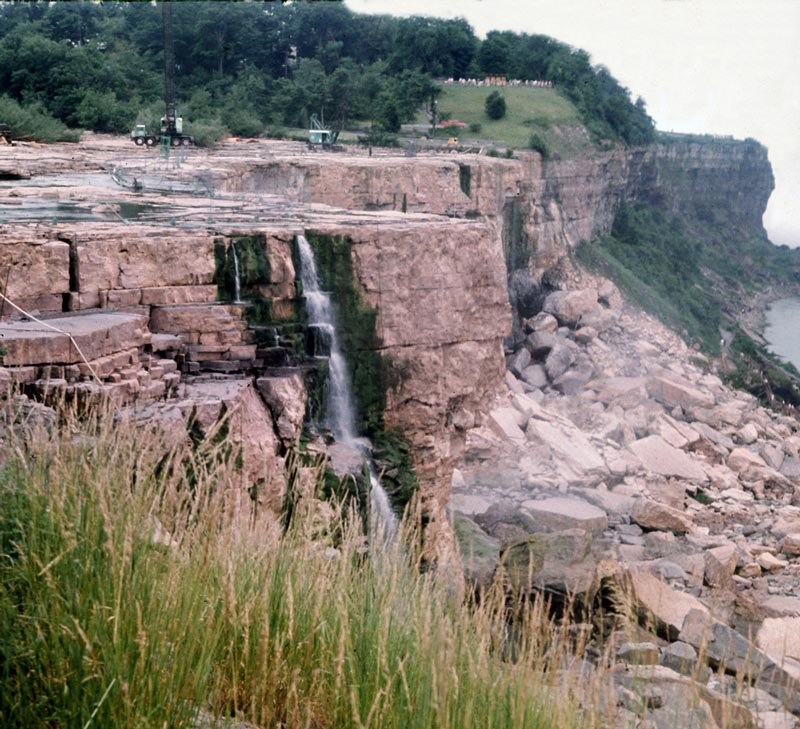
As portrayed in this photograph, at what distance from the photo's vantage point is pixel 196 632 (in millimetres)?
3955

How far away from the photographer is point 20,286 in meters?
10.8

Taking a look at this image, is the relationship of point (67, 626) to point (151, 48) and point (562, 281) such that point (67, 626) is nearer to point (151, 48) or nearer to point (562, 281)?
point (562, 281)

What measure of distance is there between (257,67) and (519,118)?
11349 millimetres

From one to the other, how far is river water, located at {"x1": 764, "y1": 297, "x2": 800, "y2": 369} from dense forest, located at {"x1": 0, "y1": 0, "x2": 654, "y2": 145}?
36.1 ft

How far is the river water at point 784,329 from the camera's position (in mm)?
46287

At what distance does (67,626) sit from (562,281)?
3169 cm

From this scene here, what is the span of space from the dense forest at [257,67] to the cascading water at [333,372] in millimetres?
15656

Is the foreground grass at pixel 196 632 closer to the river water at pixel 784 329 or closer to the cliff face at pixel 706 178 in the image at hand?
the river water at pixel 784 329

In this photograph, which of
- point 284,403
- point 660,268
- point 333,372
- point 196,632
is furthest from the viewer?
point 660,268

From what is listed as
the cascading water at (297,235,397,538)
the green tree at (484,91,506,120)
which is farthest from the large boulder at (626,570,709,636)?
the green tree at (484,91,506,120)

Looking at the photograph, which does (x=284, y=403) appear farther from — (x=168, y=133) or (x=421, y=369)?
(x=168, y=133)

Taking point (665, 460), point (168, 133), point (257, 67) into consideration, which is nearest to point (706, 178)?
point (257, 67)

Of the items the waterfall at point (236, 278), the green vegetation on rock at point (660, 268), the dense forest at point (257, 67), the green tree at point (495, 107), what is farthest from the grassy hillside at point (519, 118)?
the waterfall at point (236, 278)

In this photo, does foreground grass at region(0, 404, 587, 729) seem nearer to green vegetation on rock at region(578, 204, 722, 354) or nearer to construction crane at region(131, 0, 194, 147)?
construction crane at region(131, 0, 194, 147)
